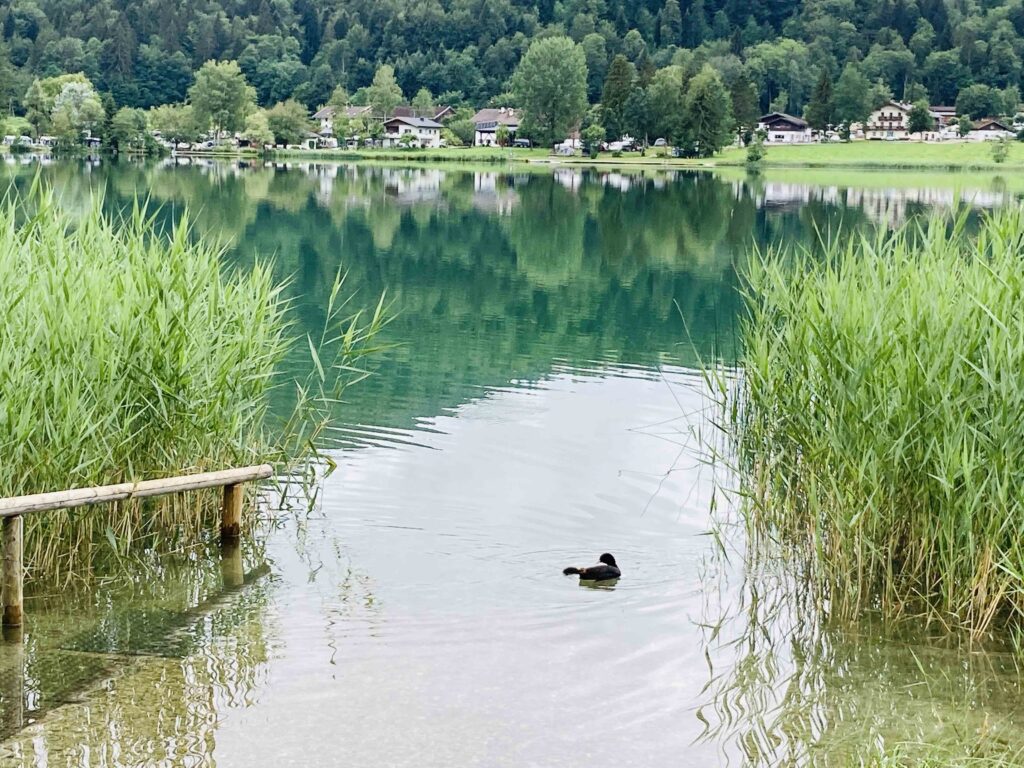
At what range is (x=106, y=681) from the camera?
7.58m

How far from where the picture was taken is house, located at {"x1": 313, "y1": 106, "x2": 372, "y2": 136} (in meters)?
163

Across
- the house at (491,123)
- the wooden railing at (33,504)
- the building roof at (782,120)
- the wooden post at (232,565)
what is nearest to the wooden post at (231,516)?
the wooden post at (232,565)

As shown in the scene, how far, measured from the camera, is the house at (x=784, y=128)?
15912 centimetres

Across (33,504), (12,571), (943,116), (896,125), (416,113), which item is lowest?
(12,571)

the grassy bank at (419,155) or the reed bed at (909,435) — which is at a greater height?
the grassy bank at (419,155)

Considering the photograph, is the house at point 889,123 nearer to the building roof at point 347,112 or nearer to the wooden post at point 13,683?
A: the building roof at point 347,112

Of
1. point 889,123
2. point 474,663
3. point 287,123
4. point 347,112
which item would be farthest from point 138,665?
point 347,112

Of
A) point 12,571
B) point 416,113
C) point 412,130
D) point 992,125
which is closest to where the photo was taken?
point 12,571

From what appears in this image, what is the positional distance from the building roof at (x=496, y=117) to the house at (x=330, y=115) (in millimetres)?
15193

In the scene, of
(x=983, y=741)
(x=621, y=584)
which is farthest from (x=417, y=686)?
(x=983, y=741)

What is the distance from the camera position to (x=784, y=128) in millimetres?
161875

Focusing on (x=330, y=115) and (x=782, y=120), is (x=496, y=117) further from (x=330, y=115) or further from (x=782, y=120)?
(x=782, y=120)

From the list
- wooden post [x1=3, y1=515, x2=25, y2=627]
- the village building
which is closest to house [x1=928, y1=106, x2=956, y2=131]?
the village building

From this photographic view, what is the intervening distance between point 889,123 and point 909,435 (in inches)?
6182
